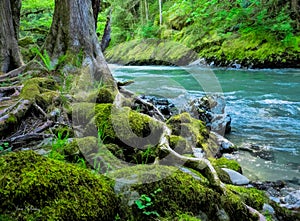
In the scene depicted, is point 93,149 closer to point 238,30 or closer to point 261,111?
point 261,111

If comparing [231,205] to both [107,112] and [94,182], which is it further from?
[107,112]

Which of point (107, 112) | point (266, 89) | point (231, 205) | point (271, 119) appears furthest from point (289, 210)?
point (266, 89)

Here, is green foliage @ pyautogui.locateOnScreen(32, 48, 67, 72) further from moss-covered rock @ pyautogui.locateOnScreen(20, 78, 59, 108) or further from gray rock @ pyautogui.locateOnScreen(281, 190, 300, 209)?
gray rock @ pyautogui.locateOnScreen(281, 190, 300, 209)

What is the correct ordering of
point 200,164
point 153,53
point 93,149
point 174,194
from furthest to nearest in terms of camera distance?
point 153,53 < point 93,149 < point 200,164 < point 174,194

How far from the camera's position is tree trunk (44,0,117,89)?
5.46 metres

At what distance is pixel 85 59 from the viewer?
17.9 ft

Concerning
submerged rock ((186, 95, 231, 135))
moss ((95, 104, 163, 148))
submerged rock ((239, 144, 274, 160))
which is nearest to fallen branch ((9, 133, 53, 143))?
moss ((95, 104, 163, 148))

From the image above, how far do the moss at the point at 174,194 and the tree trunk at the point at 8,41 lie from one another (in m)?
5.16

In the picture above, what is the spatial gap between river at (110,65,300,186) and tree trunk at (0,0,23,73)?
4.30m

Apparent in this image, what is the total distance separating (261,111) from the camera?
7.35 metres

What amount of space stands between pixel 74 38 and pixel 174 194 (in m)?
4.37

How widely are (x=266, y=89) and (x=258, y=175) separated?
6910 millimetres

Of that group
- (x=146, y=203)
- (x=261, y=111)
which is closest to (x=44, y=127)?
(x=146, y=203)

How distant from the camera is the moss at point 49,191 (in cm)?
156
